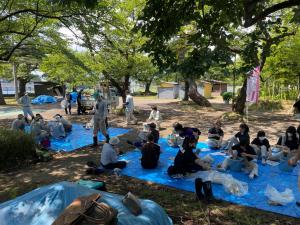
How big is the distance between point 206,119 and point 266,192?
10497 mm

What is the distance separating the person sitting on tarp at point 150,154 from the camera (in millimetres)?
7129

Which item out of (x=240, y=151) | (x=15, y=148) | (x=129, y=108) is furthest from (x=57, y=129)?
(x=240, y=151)

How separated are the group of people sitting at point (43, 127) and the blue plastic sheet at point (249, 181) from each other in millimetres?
3190

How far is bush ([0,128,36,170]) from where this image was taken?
7.61 metres

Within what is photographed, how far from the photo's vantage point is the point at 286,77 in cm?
2036

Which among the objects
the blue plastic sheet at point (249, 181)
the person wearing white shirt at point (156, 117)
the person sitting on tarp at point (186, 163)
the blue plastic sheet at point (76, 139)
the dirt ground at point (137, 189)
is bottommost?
the dirt ground at point (137, 189)

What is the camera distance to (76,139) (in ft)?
36.3

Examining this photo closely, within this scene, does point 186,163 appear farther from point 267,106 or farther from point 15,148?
point 267,106

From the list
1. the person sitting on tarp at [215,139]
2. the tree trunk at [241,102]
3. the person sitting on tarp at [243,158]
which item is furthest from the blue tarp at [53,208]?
the tree trunk at [241,102]

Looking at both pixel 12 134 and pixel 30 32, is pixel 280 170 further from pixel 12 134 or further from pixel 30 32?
pixel 30 32

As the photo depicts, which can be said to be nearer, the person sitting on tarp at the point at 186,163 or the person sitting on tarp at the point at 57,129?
the person sitting on tarp at the point at 186,163

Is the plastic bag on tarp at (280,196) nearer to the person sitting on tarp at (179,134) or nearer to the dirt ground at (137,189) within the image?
the dirt ground at (137,189)

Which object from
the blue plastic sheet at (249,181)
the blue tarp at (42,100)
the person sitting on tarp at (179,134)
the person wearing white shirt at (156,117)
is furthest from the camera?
the blue tarp at (42,100)

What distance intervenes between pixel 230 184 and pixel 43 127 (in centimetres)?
745
